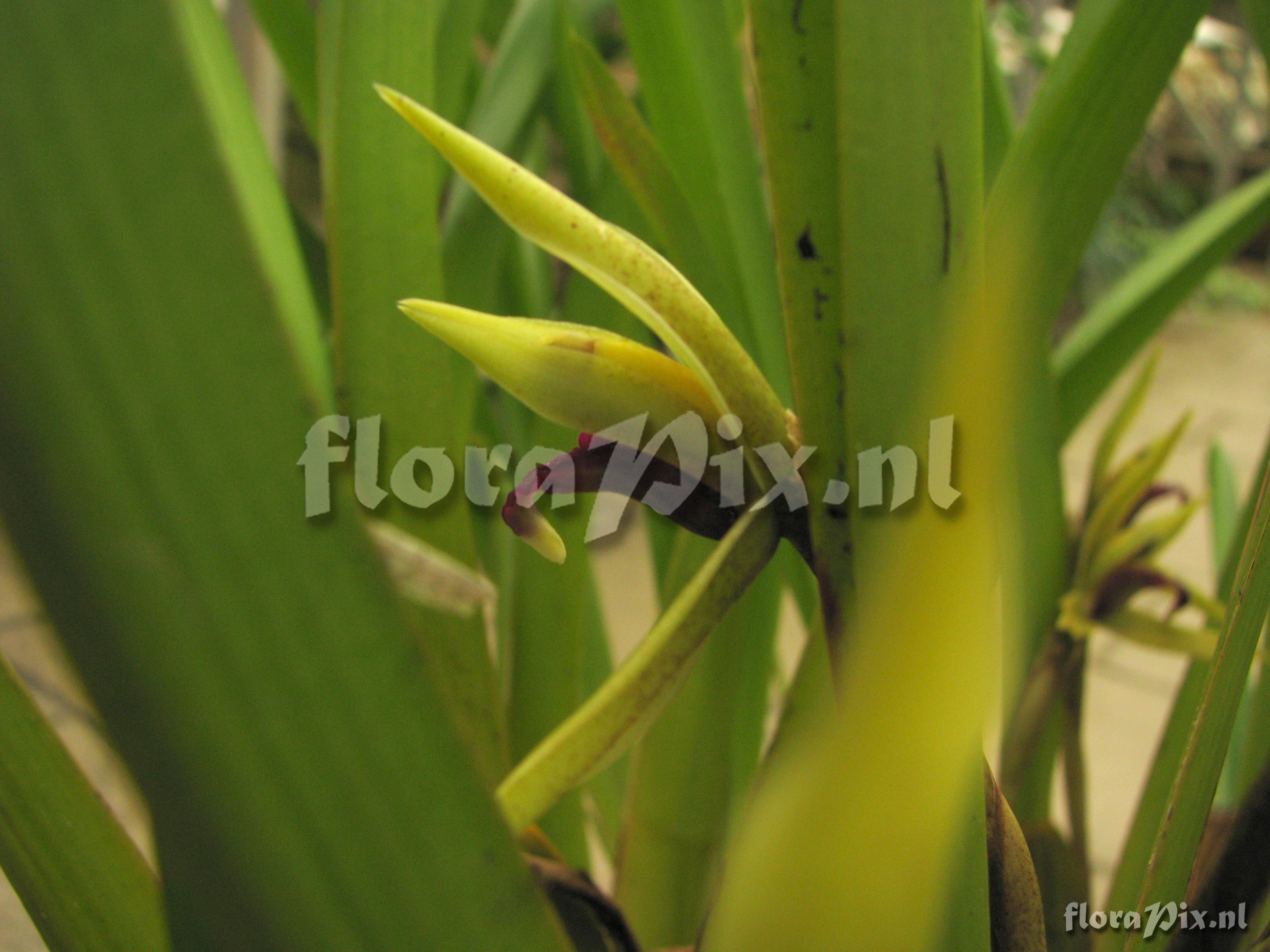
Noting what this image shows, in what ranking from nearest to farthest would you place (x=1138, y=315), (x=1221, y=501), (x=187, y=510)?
(x=187, y=510)
(x=1138, y=315)
(x=1221, y=501)

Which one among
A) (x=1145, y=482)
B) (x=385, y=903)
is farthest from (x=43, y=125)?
(x=1145, y=482)

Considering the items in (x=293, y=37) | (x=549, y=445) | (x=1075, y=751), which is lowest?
(x=1075, y=751)

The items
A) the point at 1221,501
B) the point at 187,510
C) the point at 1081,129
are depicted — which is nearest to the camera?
the point at 187,510

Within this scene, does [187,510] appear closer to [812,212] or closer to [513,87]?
[812,212]

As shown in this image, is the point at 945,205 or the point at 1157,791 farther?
the point at 1157,791

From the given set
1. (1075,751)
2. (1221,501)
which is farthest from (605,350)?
(1221,501)

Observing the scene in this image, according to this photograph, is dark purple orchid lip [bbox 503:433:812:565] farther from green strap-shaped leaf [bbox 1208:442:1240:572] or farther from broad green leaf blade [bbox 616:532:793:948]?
green strap-shaped leaf [bbox 1208:442:1240:572]

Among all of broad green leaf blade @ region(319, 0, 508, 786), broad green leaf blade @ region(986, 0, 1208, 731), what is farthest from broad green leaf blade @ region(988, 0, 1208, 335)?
broad green leaf blade @ region(319, 0, 508, 786)

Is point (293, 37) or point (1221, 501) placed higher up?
point (293, 37)
